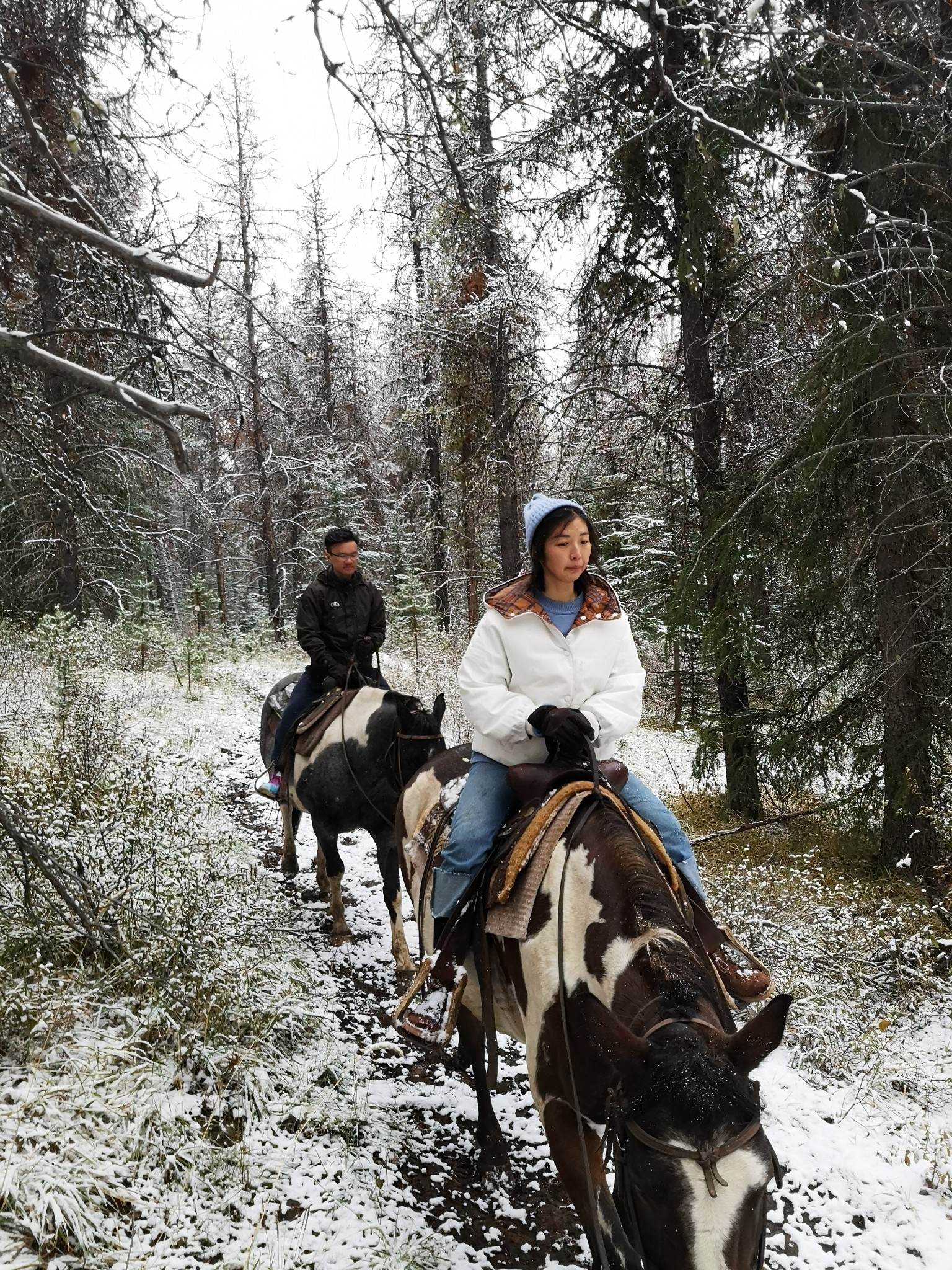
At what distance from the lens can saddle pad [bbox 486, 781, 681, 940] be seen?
2.97 metres

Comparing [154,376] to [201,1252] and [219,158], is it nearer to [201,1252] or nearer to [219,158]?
[219,158]

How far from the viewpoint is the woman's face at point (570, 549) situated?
11.8 ft

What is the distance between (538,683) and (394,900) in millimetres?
3131

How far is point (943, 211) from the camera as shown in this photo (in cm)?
574

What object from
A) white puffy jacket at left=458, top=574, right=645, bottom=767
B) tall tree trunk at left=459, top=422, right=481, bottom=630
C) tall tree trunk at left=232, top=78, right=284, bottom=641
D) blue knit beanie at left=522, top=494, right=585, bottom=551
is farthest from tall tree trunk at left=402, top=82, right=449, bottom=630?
white puffy jacket at left=458, top=574, right=645, bottom=767

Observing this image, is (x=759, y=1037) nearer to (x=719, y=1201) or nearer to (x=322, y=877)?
(x=719, y=1201)

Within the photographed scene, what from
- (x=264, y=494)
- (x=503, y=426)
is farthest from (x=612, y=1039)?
(x=264, y=494)

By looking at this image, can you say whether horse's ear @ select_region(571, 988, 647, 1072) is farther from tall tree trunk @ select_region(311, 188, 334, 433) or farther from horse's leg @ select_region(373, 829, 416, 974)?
tall tree trunk @ select_region(311, 188, 334, 433)

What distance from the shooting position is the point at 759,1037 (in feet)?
6.63

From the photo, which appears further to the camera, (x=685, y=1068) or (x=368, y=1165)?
(x=368, y=1165)

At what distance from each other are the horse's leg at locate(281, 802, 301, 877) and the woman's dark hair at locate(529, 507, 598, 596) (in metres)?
4.91

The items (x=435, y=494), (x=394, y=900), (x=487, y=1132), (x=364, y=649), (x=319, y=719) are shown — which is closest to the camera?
(x=487, y=1132)

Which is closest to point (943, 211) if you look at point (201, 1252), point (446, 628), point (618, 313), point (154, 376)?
point (618, 313)

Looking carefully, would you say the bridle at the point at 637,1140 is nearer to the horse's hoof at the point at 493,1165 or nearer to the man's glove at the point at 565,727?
the man's glove at the point at 565,727
